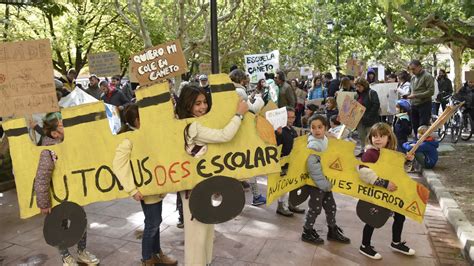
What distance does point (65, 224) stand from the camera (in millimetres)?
3137

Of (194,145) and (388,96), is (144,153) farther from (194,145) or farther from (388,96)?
(388,96)

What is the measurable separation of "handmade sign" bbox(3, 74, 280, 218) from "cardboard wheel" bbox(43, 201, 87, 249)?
0.24ft

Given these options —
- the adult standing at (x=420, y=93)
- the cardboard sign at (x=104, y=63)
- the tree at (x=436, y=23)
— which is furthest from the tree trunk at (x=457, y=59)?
the cardboard sign at (x=104, y=63)

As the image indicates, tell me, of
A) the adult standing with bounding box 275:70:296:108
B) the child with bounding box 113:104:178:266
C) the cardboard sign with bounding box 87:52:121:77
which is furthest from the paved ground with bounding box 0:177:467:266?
the cardboard sign with bounding box 87:52:121:77

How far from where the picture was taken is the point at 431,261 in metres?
3.91

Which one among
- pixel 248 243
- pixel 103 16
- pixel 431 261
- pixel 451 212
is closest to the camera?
pixel 431 261

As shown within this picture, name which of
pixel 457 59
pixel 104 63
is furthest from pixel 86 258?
pixel 457 59

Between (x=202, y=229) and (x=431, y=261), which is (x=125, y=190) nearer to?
(x=202, y=229)

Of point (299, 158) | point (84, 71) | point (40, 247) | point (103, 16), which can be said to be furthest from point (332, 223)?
point (84, 71)

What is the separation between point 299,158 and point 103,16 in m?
19.7

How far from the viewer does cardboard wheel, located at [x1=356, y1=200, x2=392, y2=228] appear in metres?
3.89

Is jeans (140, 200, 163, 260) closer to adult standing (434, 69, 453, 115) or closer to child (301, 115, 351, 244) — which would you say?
child (301, 115, 351, 244)

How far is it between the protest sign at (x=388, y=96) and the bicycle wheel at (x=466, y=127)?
2040mm

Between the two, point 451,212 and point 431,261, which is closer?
point 431,261
